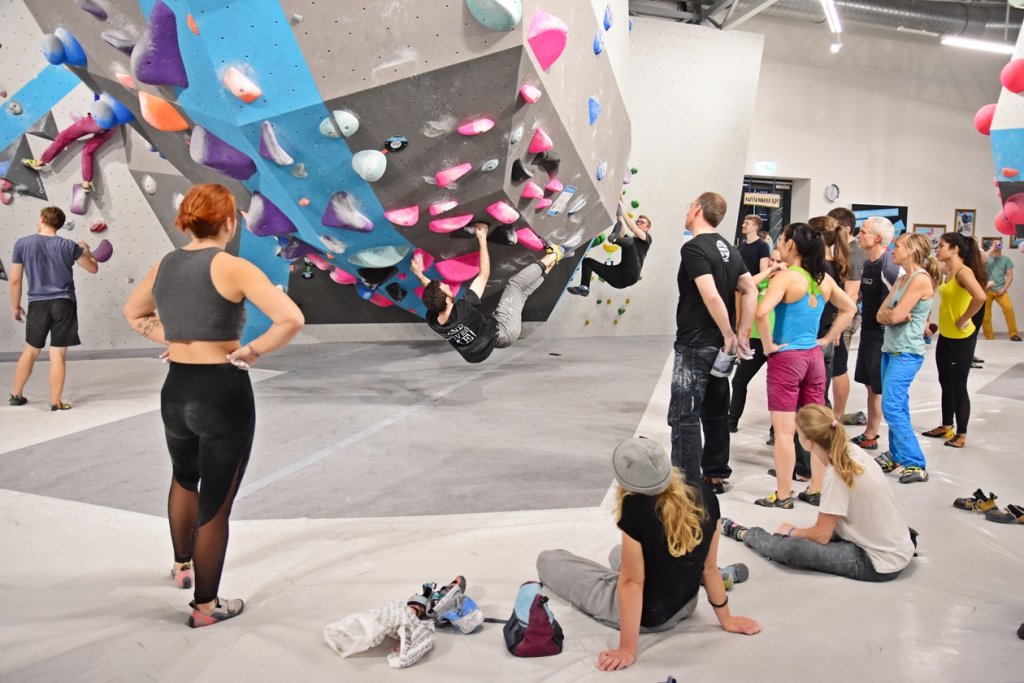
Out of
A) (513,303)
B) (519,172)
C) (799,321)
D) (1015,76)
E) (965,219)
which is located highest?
(1015,76)

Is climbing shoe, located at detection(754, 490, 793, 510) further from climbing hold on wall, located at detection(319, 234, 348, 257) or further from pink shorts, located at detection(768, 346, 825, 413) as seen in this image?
climbing hold on wall, located at detection(319, 234, 348, 257)

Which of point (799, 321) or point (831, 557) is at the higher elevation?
point (799, 321)

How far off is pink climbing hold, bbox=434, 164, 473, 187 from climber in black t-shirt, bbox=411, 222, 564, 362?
60 cm

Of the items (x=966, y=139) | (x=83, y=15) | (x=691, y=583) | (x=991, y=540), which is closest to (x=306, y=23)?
(x=83, y=15)

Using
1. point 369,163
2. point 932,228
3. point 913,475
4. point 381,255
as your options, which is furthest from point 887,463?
point 932,228

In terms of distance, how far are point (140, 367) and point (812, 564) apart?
5.67 m

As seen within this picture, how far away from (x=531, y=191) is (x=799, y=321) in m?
2.13

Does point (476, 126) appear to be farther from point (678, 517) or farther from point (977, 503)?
point (977, 503)

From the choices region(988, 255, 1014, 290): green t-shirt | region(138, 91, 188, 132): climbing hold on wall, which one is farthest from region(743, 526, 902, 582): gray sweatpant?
region(988, 255, 1014, 290): green t-shirt

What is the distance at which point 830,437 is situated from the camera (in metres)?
2.52

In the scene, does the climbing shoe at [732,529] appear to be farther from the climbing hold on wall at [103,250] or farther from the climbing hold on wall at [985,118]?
the climbing hold on wall at [103,250]

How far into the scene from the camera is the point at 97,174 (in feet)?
23.8

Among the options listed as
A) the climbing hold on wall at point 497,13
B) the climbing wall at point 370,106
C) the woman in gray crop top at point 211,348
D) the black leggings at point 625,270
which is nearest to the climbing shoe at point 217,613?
the woman in gray crop top at point 211,348

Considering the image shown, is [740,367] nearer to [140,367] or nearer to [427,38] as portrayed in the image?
Answer: [427,38]
